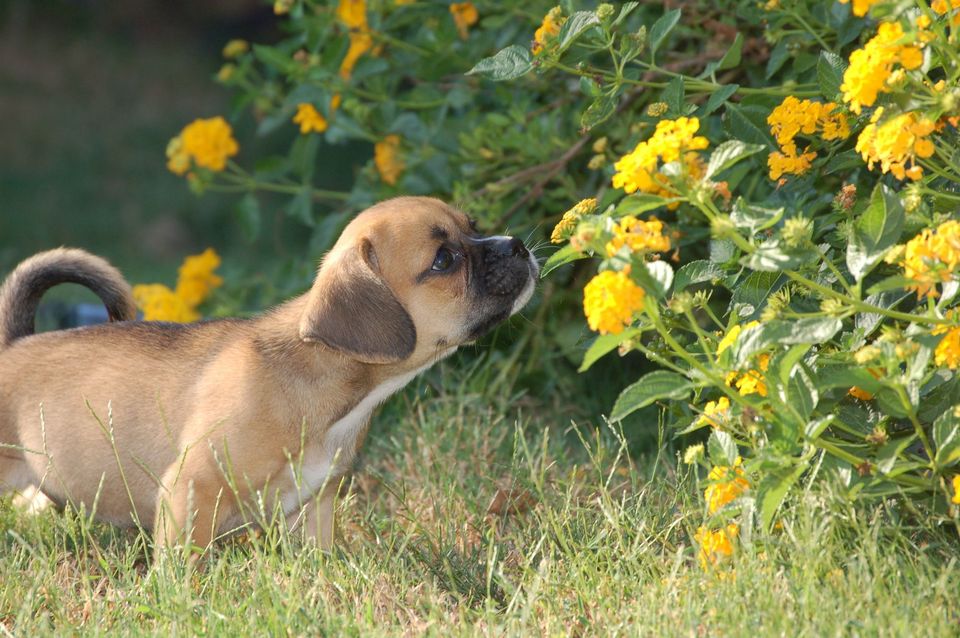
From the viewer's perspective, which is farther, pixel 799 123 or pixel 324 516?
pixel 324 516

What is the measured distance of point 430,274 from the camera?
341 cm

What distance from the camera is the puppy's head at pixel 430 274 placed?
3.30 meters

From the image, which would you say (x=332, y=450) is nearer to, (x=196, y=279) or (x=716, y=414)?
(x=716, y=414)

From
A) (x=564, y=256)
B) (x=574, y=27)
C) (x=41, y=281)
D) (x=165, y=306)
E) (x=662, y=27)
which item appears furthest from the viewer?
(x=165, y=306)

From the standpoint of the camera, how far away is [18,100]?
42.4 feet

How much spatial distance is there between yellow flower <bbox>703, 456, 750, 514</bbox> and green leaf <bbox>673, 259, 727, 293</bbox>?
40 centimetres

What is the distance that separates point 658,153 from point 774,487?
2.30 ft

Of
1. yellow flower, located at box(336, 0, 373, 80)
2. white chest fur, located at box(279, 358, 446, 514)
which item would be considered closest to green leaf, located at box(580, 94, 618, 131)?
white chest fur, located at box(279, 358, 446, 514)

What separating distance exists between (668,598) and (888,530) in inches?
19.9

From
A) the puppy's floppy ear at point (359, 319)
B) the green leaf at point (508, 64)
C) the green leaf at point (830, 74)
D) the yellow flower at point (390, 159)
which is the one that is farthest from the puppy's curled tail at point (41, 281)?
the green leaf at point (830, 74)

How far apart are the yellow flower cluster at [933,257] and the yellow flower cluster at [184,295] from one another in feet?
10.5

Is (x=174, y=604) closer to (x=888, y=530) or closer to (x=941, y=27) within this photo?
(x=888, y=530)

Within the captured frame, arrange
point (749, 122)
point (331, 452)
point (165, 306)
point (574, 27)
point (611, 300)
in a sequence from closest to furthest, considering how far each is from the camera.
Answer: point (611, 300) → point (574, 27) → point (749, 122) → point (331, 452) → point (165, 306)

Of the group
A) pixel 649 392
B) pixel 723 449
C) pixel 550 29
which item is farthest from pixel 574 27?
pixel 723 449
